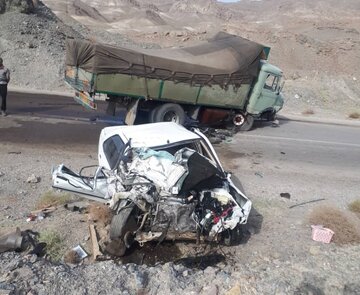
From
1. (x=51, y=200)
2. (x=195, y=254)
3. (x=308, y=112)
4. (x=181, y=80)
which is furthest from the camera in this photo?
(x=308, y=112)

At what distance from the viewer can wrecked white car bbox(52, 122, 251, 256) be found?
6.09 meters

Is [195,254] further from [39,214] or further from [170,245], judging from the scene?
[39,214]

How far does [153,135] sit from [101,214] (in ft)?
5.21

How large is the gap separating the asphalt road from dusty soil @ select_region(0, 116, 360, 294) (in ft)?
2.84

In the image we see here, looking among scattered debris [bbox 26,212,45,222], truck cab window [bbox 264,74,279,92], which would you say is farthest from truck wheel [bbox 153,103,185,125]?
scattered debris [bbox 26,212,45,222]

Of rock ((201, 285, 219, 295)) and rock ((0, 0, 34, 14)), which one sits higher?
rock ((201, 285, 219, 295))

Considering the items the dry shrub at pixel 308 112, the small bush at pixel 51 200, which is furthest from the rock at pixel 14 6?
the small bush at pixel 51 200

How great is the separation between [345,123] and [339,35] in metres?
32.2

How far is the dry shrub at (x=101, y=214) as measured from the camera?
6.87m

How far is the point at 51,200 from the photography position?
24.4 ft

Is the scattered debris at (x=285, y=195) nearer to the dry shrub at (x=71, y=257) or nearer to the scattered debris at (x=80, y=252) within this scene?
the scattered debris at (x=80, y=252)

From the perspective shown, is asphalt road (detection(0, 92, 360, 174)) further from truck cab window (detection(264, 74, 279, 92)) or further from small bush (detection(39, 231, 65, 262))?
small bush (detection(39, 231, 65, 262))

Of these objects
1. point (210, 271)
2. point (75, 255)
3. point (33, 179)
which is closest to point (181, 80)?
point (33, 179)

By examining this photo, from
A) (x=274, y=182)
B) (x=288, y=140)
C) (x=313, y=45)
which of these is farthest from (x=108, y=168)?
(x=313, y=45)
